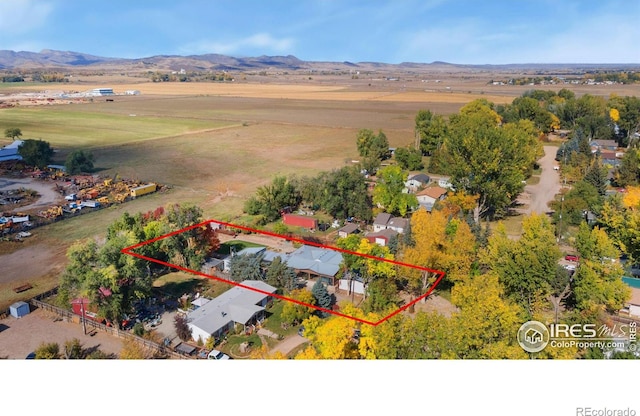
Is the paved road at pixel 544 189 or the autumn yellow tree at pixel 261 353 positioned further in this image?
the paved road at pixel 544 189

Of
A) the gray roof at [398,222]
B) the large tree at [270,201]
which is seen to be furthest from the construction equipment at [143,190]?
the gray roof at [398,222]

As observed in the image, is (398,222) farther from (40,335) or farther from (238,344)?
(40,335)

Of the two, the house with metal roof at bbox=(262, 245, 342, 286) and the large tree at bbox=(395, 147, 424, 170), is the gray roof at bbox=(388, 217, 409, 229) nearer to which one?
the house with metal roof at bbox=(262, 245, 342, 286)

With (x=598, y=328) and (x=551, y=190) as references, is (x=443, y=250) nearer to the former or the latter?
(x=598, y=328)

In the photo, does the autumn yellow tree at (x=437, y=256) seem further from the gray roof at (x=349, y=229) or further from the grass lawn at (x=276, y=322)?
the gray roof at (x=349, y=229)

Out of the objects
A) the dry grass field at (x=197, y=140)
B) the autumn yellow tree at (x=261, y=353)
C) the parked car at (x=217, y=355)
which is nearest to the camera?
the autumn yellow tree at (x=261, y=353)

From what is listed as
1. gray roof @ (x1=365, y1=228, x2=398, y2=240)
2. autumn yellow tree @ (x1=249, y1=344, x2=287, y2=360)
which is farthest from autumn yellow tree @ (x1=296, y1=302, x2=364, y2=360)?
gray roof @ (x1=365, y1=228, x2=398, y2=240)

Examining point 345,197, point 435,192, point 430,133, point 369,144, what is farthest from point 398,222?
point 430,133

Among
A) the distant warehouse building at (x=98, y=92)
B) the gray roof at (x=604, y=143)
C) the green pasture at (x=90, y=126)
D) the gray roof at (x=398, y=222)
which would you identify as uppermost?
the distant warehouse building at (x=98, y=92)
